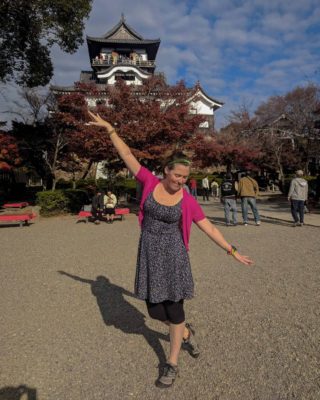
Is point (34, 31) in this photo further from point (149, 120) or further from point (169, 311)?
point (169, 311)

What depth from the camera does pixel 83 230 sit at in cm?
1008

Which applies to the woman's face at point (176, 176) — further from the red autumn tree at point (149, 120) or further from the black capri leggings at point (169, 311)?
the red autumn tree at point (149, 120)

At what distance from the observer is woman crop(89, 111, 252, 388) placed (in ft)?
8.18

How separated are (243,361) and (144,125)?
10.3m

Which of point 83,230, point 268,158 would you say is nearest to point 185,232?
point 83,230

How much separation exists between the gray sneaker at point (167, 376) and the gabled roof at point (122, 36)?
41083 millimetres

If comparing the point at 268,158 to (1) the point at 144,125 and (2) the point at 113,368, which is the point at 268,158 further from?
(2) the point at 113,368

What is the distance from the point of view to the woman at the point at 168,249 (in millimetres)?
2494

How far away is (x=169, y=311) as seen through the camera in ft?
8.41

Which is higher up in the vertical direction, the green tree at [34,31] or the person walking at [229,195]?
the green tree at [34,31]

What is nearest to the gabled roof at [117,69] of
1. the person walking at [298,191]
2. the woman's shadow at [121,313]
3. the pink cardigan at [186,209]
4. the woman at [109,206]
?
the woman at [109,206]

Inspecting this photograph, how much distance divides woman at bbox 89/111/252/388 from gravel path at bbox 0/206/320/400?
394mm

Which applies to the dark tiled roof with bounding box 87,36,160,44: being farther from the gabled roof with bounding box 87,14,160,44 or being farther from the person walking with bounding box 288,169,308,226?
the person walking with bounding box 288,169,308,226

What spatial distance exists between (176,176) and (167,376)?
1.42 m
